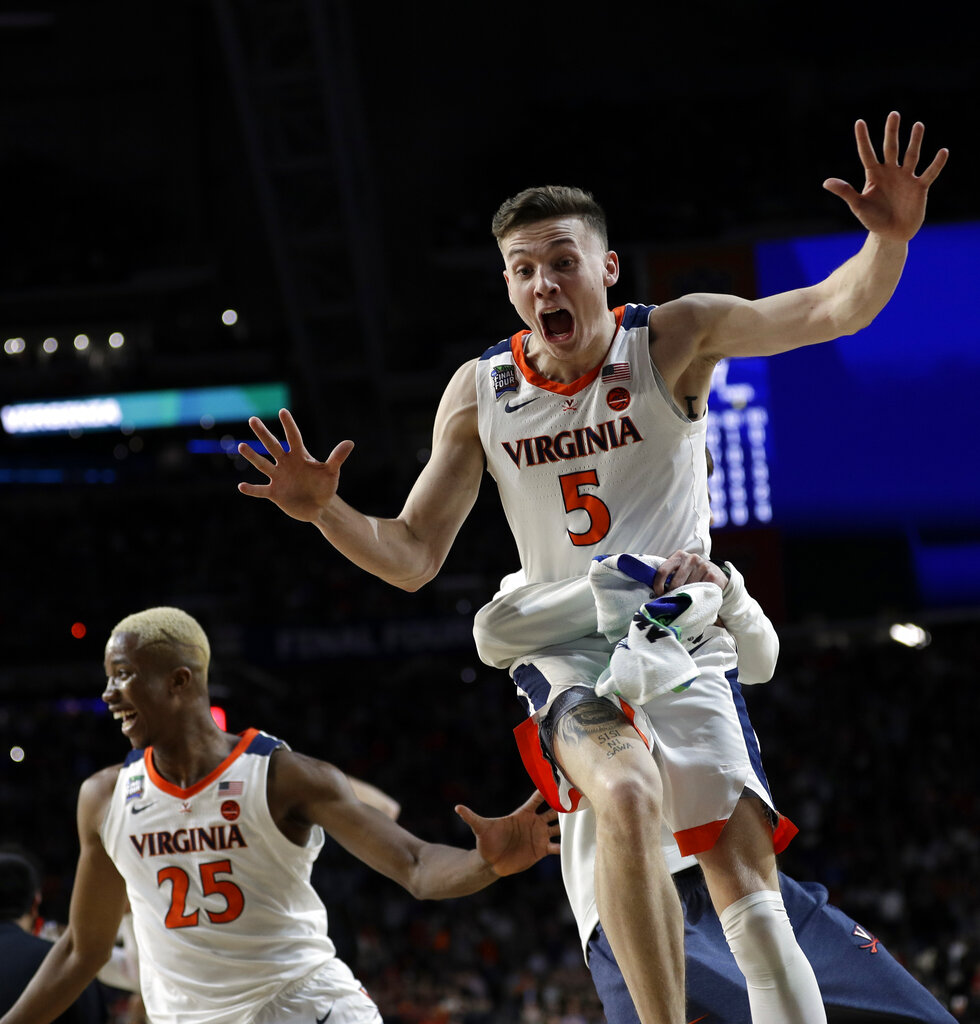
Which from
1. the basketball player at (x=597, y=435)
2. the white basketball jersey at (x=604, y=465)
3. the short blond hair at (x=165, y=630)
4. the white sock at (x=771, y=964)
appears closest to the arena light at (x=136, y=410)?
the short blond hair at (x=165, y=630)

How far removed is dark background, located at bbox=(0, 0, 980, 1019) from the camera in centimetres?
1895

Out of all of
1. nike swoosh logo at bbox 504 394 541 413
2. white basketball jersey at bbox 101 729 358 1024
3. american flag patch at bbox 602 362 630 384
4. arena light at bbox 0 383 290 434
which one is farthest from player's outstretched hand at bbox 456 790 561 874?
arena light at bbox 0 383 290 434

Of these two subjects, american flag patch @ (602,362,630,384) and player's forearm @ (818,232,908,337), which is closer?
player's forearm @ (818,232,908,337)

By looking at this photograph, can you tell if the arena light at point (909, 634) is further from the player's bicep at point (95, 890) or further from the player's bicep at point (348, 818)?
the player's bicep at point (95, 890)

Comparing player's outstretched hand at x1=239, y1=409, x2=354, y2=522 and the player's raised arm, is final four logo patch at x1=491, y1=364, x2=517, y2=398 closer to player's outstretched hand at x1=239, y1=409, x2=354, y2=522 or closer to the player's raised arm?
the player's raised arm

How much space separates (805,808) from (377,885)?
242 inches

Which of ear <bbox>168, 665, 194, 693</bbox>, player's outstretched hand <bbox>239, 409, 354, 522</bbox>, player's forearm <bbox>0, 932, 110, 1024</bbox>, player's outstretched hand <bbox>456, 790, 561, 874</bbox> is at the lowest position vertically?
player's forearm <bbox>0, 932, 110, 1024</bbox>

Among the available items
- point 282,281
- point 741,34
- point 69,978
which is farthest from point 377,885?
point 741,34

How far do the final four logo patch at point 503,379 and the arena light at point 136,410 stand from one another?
18964mm

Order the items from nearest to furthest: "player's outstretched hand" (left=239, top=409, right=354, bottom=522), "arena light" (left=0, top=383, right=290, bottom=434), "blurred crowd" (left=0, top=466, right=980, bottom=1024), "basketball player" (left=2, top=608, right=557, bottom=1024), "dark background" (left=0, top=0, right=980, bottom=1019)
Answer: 1. "player's outstretched hand" (left=239, top=409, right=354, bottom=522)
2. "basketball player" (left=2, top=608, right=557, bottom=1024)
3. "blurred crowd" (left=0, top=466, right=980, bottom=1024)
4. "dark background" (left=0, top=0, right=980, bottom=1019)
5. "arena light" (left=0, top=383, right=290, bottom=434)

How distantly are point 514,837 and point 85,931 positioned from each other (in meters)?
1.81

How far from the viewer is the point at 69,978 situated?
15.0 ft

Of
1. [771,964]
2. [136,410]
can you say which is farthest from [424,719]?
[771,964]

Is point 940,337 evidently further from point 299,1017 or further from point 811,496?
point 299,1017
